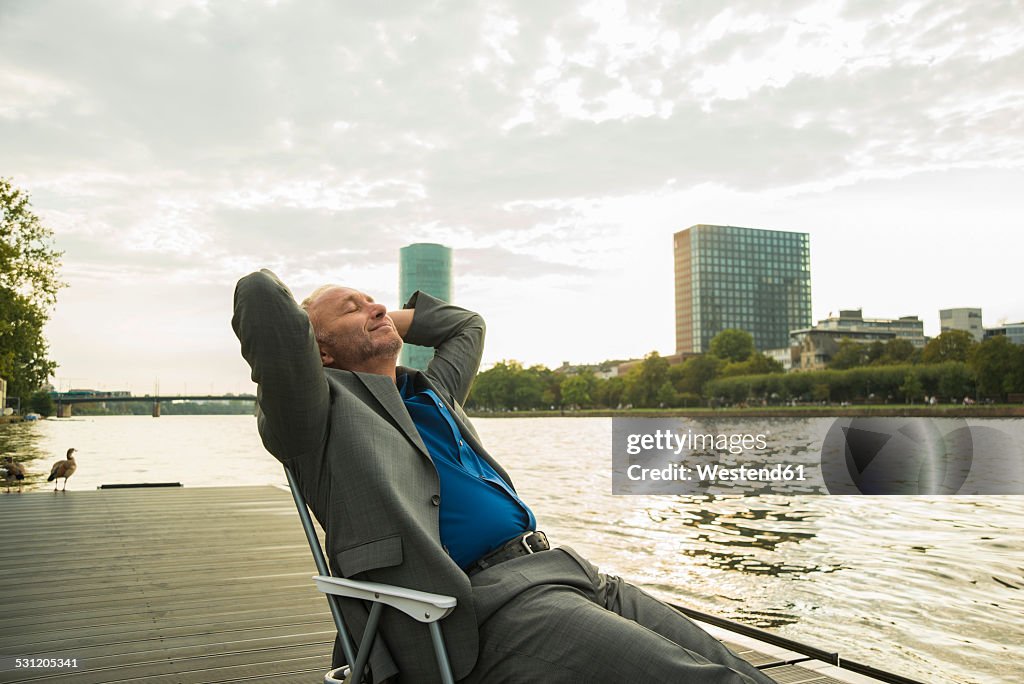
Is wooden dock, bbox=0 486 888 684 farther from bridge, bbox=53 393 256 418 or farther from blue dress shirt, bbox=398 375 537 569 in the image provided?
bridge, bbox=53 393 256 418

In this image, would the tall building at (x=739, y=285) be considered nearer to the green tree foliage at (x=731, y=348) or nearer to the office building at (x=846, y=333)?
the office building at (x=846, y=333)

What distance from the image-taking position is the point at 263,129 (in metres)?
32.0

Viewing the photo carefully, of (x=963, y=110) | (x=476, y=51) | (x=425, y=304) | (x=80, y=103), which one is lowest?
(x=425, y=304)

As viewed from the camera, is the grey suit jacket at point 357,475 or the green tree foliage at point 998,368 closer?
the grey suit jacket at point 357,475

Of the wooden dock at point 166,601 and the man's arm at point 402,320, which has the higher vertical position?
the man's arm at point 402,320

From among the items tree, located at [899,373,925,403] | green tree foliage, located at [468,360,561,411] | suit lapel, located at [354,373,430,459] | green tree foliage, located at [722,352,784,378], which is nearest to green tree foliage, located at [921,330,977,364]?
tree, located at [899,373,925,403]

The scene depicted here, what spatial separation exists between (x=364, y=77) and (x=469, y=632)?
42485mm

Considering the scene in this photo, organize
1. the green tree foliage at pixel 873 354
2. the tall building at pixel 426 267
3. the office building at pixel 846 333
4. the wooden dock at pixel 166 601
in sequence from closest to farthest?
the wooden dock at pixel 166 601 → the tall building at pixel 426 267 → the green tree foliage at pixel 873 354 → the office building at pixel 846 333

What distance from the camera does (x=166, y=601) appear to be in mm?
4258

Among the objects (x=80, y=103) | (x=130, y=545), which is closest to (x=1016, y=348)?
(x=80, y=103)

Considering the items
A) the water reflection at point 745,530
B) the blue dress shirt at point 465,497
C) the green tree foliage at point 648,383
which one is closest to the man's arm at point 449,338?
the blue dress shirt at point 465,497

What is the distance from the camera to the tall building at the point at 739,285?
479 ft

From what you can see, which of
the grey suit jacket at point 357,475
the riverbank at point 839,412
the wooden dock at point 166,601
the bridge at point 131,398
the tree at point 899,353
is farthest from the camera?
the tree at point 899,353

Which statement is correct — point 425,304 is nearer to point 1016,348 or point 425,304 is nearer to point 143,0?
point 143,0
